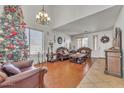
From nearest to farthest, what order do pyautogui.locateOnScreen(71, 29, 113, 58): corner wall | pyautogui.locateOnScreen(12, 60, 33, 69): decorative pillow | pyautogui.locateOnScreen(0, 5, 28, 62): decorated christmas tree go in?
1. pyautogui.locateOnScreen(12, 60, 33, 69): decorative pillow
2. pyautogui.locateOnScreen(0, 5, 28, 62): decorated christmas tree
3. pyautogui.locateOnScreen(71, 29, 113, 58): corner wall

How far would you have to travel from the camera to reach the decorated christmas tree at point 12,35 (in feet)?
15.3

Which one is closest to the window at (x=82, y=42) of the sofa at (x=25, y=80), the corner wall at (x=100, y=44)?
the corner wall at (x=100, y=44)

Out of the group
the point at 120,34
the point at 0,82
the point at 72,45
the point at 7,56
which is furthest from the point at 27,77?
the point at 72,45

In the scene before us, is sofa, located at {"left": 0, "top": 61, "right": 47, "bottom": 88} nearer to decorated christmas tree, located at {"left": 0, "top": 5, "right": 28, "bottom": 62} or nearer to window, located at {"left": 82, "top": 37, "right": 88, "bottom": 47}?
decorated christmas tree, located at {"left": 0, "top": 5, "right": 28, "bottom": 62}

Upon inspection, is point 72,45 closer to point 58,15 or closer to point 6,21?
point 58,15

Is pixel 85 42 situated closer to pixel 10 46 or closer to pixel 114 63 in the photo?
pixel 114 63

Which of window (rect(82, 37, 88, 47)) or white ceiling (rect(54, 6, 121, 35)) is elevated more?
white ceiling (rect(54, 6, 121, 35))

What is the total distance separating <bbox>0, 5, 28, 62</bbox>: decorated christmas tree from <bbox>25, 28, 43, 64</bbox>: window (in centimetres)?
141

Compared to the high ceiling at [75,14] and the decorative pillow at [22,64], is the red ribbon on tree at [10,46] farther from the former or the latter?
the high ceiling at [75,14]

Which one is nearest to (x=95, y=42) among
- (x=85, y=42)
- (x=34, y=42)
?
(x=85, y=42)

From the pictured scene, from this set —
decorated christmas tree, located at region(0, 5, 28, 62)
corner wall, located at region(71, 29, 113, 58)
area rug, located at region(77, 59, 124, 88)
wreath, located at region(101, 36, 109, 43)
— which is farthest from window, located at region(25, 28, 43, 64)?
wreath, located at region(101, 36, 109, 43)

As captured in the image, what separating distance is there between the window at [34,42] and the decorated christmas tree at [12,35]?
1.41 meters

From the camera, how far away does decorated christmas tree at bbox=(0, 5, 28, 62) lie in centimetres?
466

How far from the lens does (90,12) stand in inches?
238
